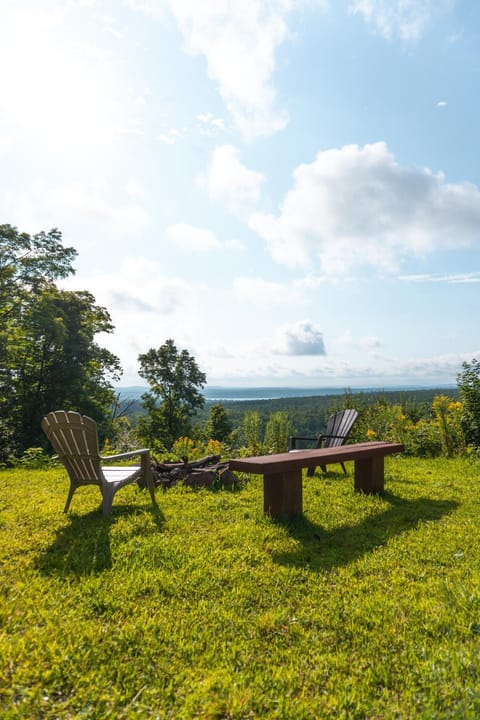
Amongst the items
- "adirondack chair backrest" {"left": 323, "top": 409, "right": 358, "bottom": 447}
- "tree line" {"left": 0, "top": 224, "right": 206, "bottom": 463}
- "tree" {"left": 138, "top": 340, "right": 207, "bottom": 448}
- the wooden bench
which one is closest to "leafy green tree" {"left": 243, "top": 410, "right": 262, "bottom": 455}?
"adirondack chair backrest" {"left": 323, "top": 409, "right": 358, "bottom": 447}

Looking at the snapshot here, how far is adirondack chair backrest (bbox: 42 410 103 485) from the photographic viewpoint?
399cm

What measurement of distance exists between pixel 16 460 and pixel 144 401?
24.6 metres

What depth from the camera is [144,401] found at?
3184 cm

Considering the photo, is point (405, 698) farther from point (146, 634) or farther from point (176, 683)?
point (146, 634)

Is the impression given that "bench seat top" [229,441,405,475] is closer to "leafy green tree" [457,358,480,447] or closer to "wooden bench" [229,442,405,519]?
"wooden bench" [229,442,405,519]

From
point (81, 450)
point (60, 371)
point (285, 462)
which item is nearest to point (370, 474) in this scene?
point (285, 462)

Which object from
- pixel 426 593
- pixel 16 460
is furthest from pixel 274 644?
pixel 16 460

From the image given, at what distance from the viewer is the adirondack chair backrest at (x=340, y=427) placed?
6.16 metres

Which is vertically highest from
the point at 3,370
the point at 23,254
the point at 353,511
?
the point at 23,254

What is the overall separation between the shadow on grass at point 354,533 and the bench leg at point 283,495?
119 mm

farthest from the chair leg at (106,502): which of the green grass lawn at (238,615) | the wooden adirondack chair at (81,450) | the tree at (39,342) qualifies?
the tree at (39,342)

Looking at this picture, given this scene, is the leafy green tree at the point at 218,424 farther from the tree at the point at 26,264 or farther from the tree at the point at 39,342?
the tree at the point at 26,264

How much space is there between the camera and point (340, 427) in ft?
20.9

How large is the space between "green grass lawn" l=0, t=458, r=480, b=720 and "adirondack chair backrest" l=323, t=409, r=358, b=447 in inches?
77.7
